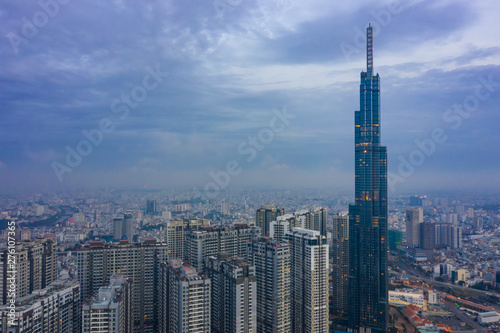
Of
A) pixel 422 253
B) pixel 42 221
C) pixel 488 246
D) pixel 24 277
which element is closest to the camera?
pixel 24 277

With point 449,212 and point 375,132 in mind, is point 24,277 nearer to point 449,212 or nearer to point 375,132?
point 375,132

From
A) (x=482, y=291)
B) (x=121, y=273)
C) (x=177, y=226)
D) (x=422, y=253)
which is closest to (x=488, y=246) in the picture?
(x=422, y=253)

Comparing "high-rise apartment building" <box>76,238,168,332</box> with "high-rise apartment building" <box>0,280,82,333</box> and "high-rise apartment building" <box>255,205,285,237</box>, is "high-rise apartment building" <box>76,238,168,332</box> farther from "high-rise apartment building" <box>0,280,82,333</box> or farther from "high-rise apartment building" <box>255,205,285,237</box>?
"high-rise apartment building" <box>255,205,285,237</box>

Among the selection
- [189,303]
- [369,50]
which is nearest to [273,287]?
[189,303]

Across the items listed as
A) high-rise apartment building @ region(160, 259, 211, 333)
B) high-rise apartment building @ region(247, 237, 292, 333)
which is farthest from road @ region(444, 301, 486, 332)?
high-rise apartment building @ region(160, 259, 211, 333)

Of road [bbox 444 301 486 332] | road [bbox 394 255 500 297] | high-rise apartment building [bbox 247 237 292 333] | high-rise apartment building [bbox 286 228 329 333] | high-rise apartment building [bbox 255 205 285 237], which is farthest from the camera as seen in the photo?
road [bbox 394 255 500 297]

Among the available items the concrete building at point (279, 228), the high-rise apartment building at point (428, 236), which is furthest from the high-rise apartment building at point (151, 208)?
the high-rise apartment building at point (428, 236)
